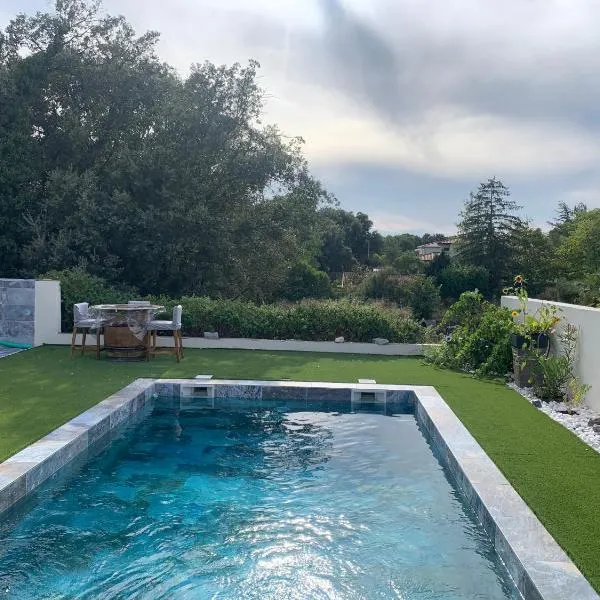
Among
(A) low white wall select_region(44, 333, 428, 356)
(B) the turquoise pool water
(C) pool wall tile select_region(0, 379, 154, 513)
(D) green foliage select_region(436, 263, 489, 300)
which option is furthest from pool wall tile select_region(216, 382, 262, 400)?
(D) green foliage select_region(436, 263, 489, 300)

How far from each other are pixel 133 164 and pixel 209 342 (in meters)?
6.18

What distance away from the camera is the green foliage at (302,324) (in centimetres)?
1262

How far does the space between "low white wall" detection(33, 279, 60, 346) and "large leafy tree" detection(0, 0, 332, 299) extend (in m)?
3.55

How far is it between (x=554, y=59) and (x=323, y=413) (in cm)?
693

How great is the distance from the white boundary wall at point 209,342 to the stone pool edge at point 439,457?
3544mm

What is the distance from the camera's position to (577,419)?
6.84m

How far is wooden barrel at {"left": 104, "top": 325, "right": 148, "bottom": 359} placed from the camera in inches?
414

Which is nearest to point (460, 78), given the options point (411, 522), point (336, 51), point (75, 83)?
point (336, 51)

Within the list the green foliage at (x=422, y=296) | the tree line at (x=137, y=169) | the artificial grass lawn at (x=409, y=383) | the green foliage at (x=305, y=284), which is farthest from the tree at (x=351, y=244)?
the artificial grass lawn at (x=409, y=383)

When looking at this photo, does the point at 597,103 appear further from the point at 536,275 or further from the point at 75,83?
the point at 536,275

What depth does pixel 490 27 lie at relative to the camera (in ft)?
31.0

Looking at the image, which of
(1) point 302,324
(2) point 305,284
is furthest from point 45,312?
(2) point 305,284

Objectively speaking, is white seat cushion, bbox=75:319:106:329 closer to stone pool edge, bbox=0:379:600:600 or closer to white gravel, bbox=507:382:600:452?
stone pool edge, bbox=0:379:600:600

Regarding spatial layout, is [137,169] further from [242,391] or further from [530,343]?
[530,343]
